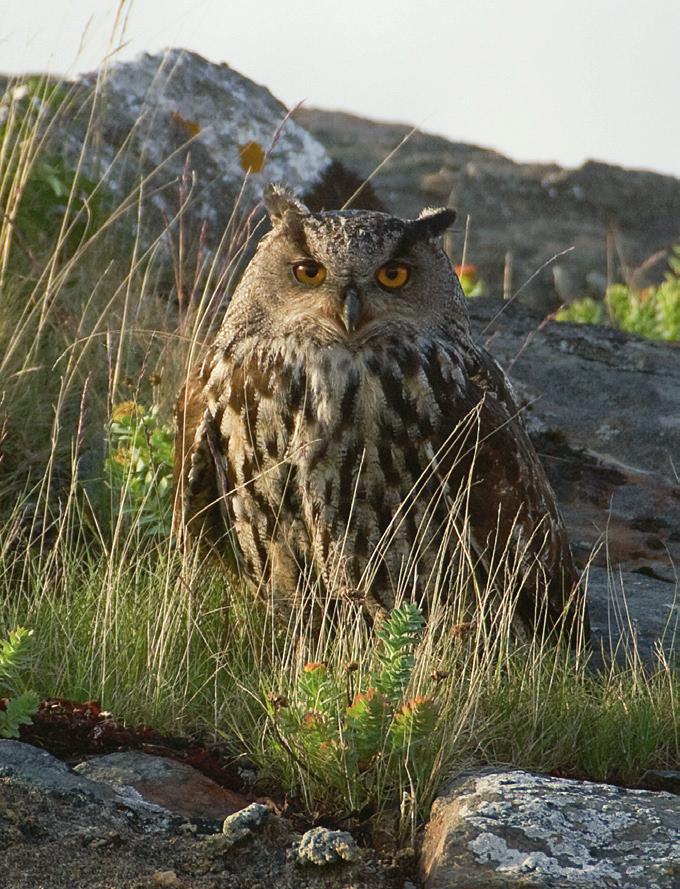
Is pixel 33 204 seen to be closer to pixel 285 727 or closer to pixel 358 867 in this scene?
pixel 285 727

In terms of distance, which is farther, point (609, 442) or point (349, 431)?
point (609, 442)

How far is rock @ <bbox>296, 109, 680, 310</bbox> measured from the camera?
14.6 meters

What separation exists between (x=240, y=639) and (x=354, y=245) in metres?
1.13

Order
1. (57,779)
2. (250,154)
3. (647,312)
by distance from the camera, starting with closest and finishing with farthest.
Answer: (57,779) < (250,154) < (647,312)

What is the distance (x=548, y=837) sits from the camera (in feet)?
8.27

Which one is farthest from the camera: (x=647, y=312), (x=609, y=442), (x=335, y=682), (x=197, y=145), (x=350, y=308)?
(x=647, y=312)

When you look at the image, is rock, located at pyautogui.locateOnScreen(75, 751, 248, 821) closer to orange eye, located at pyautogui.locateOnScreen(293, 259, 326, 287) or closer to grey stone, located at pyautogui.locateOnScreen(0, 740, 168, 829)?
grey stone, located at pyautogui.locateOnScreen(0, 740, 168, 829)

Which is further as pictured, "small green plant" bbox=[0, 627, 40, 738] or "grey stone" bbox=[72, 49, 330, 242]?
"grey stone" bbox=[72, 49, 330, 242]

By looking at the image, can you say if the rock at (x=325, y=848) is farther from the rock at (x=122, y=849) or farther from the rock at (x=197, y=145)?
the rock at (x=197, y=145)

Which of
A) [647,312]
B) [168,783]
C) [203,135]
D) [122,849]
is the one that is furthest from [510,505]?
[647,312]

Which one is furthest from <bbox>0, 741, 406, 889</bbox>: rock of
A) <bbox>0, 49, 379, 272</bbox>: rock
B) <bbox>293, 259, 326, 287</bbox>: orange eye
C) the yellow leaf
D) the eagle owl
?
the yellow leaf

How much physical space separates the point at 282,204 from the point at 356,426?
0.73 metres

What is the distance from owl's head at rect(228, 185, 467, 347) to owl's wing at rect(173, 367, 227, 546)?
0.29m

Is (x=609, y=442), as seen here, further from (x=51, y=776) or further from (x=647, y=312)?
(x=51, y=776)
